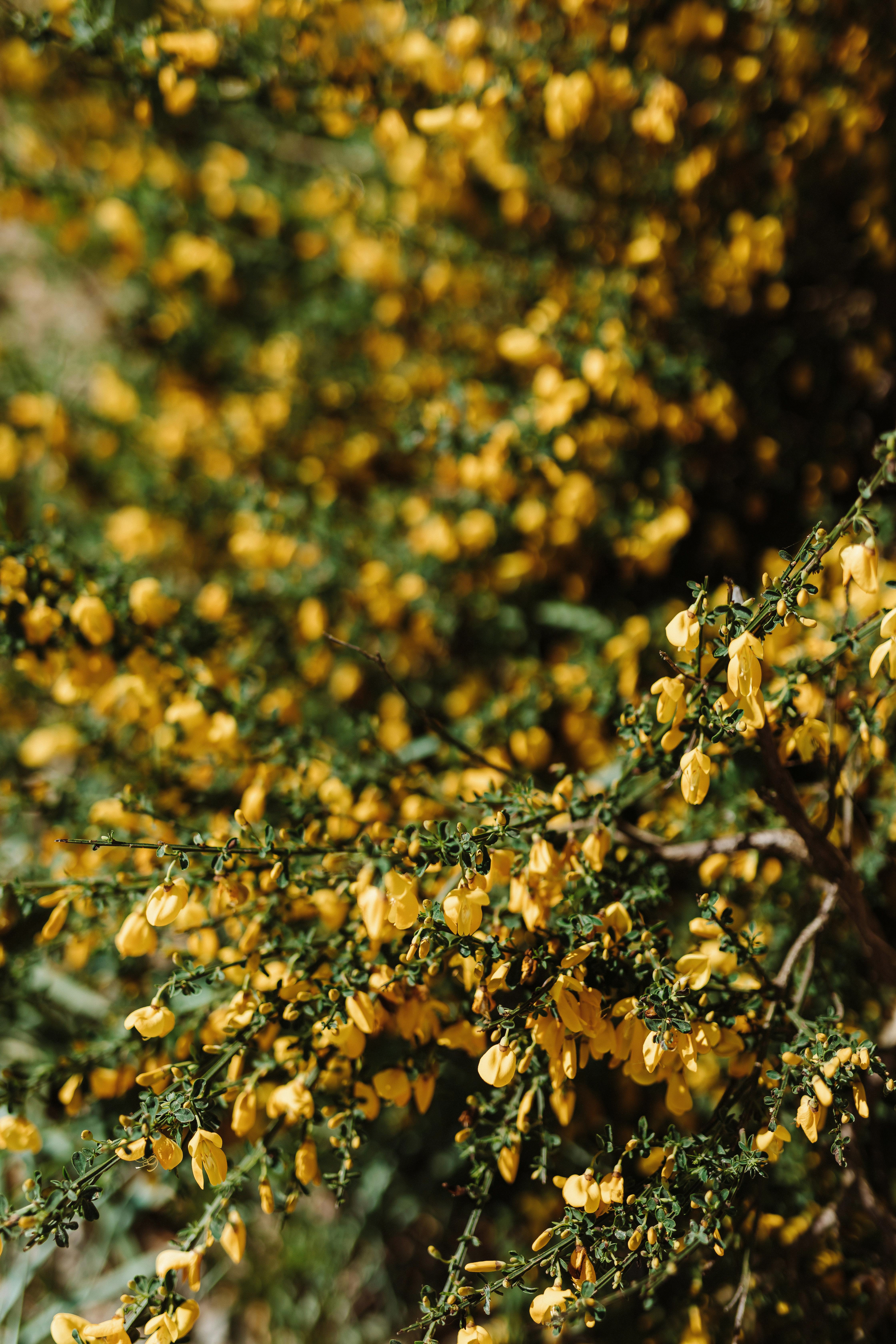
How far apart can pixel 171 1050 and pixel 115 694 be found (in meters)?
0.80

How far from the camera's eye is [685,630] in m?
1.09

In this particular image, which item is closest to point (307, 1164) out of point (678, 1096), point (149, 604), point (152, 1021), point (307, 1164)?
point (307, 1164)

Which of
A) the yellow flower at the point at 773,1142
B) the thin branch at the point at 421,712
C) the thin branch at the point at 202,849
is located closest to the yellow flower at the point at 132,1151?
the thin branch at the point at 202,849

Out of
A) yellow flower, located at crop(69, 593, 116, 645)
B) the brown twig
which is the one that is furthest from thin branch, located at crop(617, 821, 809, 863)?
yellow flower, located at crop(69, 593, 116, 645)

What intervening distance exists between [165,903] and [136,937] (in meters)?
0.14

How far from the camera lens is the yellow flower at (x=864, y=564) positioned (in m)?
1.05

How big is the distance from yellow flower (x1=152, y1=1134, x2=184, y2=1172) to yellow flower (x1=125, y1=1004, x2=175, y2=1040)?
0.13 meters

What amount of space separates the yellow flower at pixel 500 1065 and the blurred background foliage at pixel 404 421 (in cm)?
48

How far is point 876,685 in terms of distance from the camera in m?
1.54

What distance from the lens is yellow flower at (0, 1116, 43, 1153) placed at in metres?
1.34

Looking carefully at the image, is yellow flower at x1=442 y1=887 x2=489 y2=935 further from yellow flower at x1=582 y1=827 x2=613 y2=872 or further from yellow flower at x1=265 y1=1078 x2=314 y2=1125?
yellow flower at x1=265 y1=1078 x2=314 y2=1125

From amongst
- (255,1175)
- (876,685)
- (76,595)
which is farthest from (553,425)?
(255,1175)

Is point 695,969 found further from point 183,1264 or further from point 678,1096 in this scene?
point 183,1264

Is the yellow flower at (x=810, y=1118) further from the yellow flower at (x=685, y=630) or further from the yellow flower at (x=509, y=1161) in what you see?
the yellow flower at (x=685, y=630)
